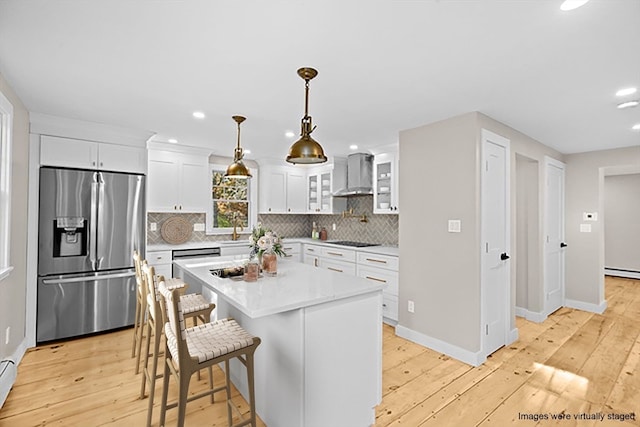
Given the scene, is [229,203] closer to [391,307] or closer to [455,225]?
[391,307]

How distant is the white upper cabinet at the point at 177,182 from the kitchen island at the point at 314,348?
9.03 ft

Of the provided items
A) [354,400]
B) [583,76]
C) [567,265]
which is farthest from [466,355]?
[567,265]

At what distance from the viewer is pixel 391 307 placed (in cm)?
394

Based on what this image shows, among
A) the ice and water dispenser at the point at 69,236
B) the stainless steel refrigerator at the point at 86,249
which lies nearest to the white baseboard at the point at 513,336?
the stainless steel refrigerator at the point at 86,249

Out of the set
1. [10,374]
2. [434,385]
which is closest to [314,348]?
[434,385]

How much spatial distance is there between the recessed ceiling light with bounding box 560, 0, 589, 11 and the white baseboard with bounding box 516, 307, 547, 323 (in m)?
3.88

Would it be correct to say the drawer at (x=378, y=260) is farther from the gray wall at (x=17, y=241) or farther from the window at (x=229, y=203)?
the gray wall at (x=17, y=241)

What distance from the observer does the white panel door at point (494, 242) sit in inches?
120

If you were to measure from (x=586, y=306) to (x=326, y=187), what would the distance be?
174 inches

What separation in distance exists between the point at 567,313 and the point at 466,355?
267 cm

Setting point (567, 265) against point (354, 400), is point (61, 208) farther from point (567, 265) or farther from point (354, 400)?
point (567, 265)

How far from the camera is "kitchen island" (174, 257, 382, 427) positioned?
6.02 feet

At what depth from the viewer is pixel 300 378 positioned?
1.83 metres

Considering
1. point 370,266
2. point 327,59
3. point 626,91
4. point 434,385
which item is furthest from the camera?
point 370,266
